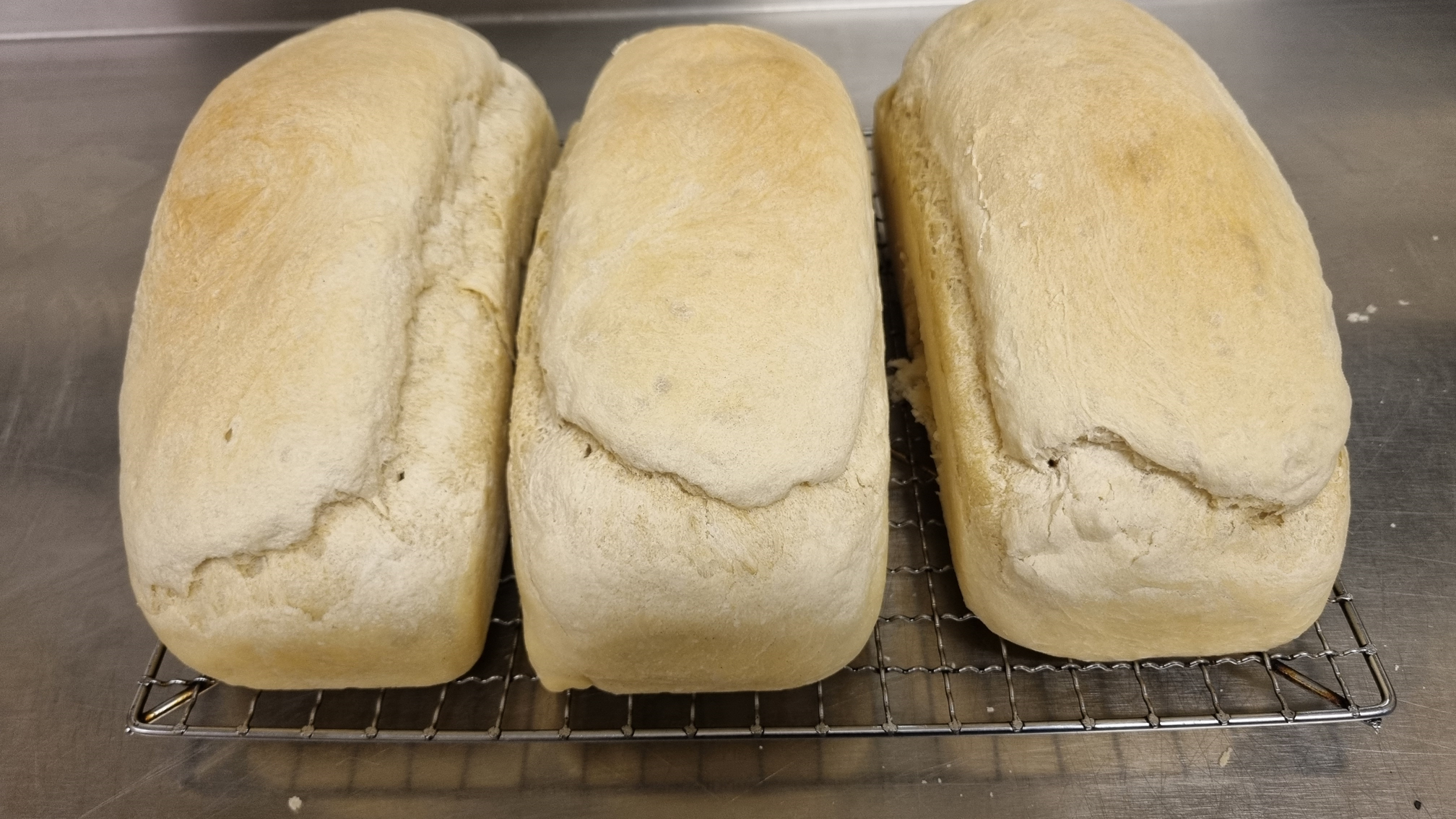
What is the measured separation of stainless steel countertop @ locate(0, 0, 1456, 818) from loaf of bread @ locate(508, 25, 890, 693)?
0.90ft

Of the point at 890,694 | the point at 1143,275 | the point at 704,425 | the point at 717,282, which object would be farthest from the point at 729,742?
the point at 1143,275

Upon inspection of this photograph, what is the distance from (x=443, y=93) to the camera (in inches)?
57.8

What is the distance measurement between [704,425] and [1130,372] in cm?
59

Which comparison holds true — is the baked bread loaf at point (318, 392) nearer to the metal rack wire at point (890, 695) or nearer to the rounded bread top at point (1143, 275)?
the metal rack wire at point (890, 695)

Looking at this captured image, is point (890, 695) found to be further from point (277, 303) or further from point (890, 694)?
point (277, 303)

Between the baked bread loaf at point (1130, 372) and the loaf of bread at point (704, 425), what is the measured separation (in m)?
0.18

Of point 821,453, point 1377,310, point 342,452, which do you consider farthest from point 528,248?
point 1377,310

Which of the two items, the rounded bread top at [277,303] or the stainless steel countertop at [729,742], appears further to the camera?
the stainless steel countertop at [729,742]

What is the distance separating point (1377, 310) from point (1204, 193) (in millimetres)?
1041

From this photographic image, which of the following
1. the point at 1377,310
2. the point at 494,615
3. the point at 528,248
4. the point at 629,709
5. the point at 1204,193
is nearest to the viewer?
the point at 1204,193

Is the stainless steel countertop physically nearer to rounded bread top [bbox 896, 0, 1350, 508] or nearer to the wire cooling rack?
the wire cooling rack

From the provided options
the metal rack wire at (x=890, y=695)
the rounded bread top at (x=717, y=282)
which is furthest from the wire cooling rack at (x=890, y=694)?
the rounded bread top at (x=717, y=282)

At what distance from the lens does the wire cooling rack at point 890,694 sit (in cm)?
137

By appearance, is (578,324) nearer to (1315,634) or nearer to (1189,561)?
(1189,561)
